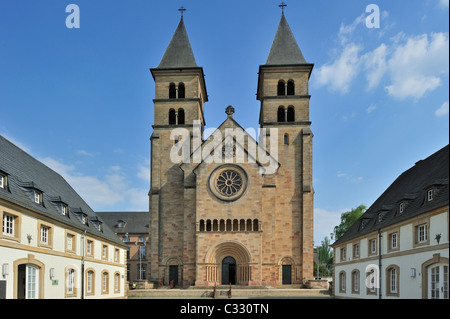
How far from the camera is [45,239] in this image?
2598 cm

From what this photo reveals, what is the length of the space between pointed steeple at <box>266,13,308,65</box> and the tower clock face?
13944 mm

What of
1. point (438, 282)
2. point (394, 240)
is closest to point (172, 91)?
point (394, 240)

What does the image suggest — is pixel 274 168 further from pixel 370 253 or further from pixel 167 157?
pixel 370 253

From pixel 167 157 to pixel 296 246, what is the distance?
17012 mm

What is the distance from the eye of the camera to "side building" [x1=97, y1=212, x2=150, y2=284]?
78.8m

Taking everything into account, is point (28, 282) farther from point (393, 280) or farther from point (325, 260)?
point (325, 260)

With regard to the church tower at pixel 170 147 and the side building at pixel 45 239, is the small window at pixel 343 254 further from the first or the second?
the side building at pixel 45 239

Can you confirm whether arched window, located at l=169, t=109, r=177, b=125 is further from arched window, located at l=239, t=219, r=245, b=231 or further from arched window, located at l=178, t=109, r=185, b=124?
arched window, located at l=239, t=219, r=245, b=231

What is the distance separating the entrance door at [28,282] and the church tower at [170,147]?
84.4 feet

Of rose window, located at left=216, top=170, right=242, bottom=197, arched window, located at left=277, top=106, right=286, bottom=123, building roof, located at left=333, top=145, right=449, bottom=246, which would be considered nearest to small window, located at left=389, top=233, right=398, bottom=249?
building roof, located at left=333, top=145, right=449, bottom=246
